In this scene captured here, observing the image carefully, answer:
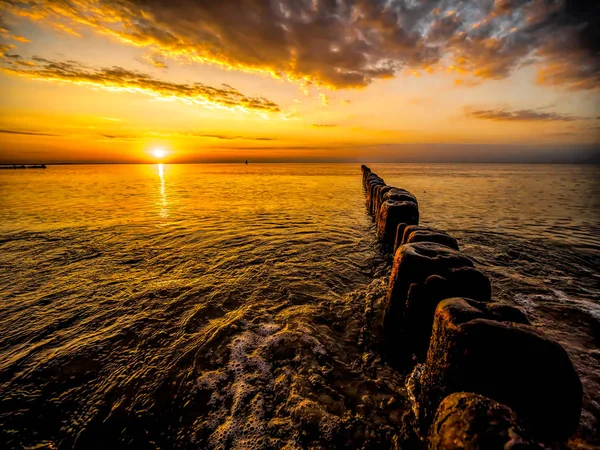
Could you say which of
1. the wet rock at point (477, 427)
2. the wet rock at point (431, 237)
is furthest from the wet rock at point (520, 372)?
the wet rock at point (431, 237)

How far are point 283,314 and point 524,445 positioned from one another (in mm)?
3501

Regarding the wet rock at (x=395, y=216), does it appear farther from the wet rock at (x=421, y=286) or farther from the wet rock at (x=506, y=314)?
the wet rock at (x=506, y=314)

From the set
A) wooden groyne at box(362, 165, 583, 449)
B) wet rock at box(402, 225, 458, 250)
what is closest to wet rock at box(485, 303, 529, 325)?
wooden groyne at box(362, 165, 583, 449)

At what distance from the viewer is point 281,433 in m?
2.58

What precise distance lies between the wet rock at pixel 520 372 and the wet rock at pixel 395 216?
15.1 ft

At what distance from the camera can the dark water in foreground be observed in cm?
265

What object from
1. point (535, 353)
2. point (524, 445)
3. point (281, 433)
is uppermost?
point (535, 353)

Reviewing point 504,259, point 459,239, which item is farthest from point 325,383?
point 459,239

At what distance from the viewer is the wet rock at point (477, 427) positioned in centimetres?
144

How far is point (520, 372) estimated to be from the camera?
1.83 metres

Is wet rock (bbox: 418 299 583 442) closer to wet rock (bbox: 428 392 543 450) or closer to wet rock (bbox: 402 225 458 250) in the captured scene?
wet rock (bbox: 428 392 543 450)

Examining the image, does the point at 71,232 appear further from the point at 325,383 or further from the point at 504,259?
the point at 504,259

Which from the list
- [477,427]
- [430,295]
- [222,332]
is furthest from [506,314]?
[222,332]

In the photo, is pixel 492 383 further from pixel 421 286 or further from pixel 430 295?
pixel 421 286
